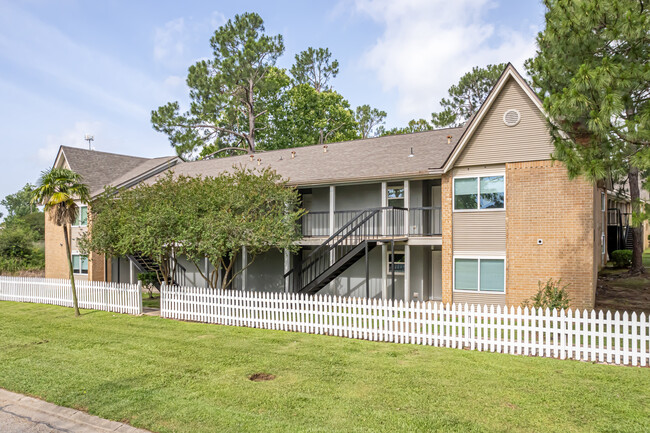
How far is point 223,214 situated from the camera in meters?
15.1

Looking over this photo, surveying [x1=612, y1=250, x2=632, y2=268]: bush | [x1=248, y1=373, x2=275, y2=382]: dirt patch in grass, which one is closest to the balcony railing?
[x1=248, y1=373, x2=275, y2=382]: dirt patch in grass

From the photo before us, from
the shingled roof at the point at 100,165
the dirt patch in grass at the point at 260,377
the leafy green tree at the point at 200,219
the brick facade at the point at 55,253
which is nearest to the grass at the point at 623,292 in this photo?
the leafy green tree at the point at 200,219

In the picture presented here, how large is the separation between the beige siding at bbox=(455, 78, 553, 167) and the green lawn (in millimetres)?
8040

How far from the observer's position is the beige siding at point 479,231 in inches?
641

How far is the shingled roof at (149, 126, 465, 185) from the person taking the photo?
18688 mm

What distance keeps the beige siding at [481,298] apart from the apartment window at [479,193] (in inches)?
120

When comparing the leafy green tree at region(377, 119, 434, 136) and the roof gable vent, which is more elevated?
the leafy green tree at region(377, 119, 434, 136)

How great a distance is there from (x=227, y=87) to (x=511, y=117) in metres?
32.4

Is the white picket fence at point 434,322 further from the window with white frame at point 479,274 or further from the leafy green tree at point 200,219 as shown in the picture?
the window with white frame at point 479,274

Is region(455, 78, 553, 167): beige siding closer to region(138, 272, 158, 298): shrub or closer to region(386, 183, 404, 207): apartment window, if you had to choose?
region(386, 183, 404, 207): apartment window

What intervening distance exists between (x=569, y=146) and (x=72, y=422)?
10884mm

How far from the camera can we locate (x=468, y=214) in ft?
55.3

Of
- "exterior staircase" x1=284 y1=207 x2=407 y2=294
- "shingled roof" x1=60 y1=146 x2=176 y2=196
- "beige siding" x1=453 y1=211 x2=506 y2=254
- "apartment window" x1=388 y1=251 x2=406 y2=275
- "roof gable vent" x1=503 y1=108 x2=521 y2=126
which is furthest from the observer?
"shingled roof" x1=60 y1=146 x2=176 y2=196

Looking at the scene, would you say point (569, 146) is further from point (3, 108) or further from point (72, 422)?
point (3, 108)
